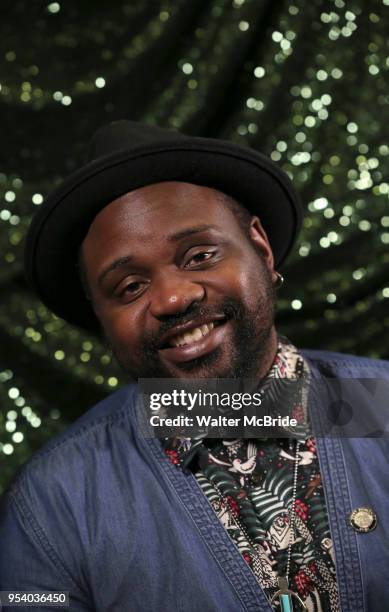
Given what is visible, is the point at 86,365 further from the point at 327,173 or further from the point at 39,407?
the point at 327,173

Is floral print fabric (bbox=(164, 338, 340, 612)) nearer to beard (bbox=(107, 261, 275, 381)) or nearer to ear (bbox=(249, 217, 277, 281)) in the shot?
beard (bbox=(107, 261, 275, 381))

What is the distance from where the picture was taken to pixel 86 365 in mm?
2074

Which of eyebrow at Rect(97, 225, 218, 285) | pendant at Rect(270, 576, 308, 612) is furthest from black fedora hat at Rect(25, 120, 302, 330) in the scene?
pendant at Rect(270, 576, 308, 612)

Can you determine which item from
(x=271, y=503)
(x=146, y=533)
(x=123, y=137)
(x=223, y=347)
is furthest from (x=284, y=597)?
(x=123, y=137)

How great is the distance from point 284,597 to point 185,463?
0.30 m

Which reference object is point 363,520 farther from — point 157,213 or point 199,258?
point 157,213

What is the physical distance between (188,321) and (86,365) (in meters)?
0.72

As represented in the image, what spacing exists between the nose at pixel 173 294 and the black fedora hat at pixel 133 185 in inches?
8.1

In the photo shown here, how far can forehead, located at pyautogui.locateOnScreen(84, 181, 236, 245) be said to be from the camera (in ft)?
4.79

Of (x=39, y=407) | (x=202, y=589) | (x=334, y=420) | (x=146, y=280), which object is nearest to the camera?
(x=202, y=589)

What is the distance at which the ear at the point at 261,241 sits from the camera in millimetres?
1601

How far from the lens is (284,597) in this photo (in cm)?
135

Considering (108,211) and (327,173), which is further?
(327,173)

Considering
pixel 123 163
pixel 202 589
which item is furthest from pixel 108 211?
pixel 202 589
